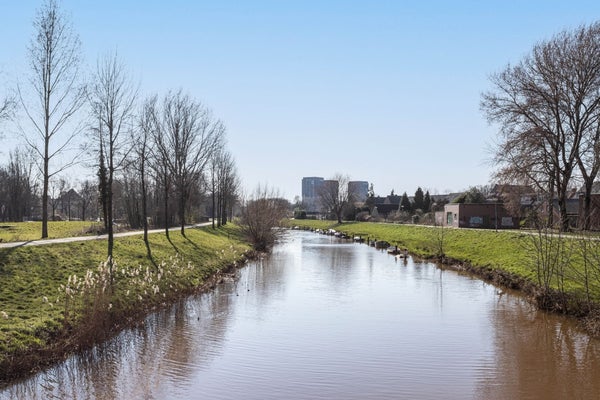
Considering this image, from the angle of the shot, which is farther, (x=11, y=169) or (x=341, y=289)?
(x=11, y=169)

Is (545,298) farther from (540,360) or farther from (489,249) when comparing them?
(489,249)

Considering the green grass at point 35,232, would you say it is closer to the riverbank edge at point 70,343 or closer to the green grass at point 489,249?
the riverbank edge at point 70,343

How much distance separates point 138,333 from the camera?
48.1 ft

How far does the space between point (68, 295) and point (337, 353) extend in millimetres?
7124

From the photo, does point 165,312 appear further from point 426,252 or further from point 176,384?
point 426,252

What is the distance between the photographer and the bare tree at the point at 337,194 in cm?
9900

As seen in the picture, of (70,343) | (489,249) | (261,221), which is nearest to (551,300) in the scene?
(489,249)

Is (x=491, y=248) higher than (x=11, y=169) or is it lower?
lower

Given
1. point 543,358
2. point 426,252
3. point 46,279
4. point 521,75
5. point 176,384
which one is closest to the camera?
point 176,384

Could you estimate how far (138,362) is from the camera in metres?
12.2

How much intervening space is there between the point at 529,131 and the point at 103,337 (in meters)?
30.3

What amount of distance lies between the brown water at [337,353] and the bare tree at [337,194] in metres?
76.3

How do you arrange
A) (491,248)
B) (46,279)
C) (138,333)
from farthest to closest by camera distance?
1. (491,248)
2. (46,279)
3. (138,333)

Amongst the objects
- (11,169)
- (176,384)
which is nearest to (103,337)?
(176,384)
